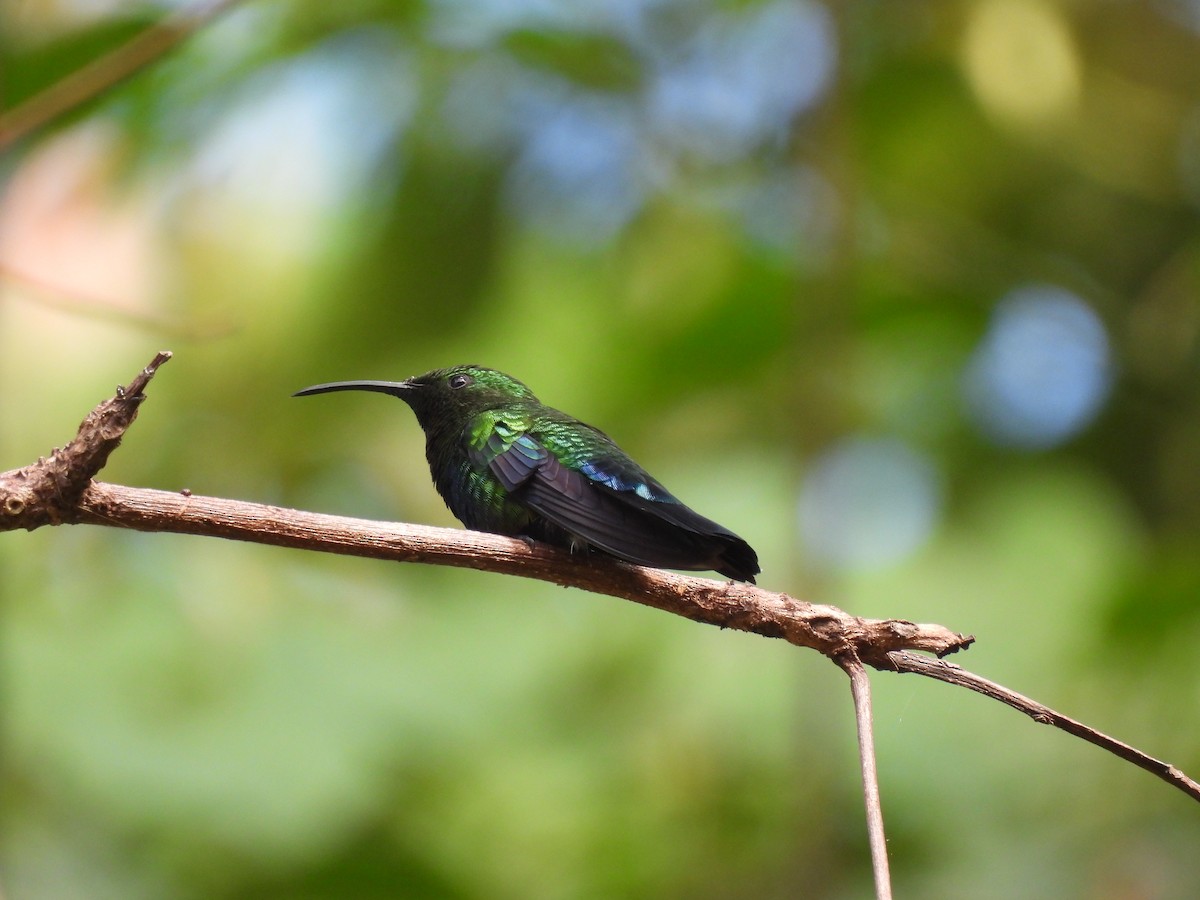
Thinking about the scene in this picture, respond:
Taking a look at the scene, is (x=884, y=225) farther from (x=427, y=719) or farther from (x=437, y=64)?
(x=427, y=719)

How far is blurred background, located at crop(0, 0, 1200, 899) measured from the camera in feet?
17.1

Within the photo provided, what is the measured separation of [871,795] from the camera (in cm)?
170

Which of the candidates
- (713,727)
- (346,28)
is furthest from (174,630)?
(346,28)

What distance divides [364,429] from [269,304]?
81 centimetres

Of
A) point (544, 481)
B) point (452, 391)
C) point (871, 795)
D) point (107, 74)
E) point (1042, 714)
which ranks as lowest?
point (871, 795)

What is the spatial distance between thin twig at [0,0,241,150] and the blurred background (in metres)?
1.50

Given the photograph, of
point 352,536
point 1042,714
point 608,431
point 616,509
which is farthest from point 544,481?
point 608,431

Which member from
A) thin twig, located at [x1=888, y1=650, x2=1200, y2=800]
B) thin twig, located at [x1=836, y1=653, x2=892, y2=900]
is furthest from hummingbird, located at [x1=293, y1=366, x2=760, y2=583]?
thin twig, located at [x1=836, y1=653, x2=892, y2=900]

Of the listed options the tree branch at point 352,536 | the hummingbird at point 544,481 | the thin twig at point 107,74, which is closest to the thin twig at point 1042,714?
the tree branch at point 352,536

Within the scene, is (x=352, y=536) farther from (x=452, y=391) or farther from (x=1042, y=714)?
(x=452, y=391)

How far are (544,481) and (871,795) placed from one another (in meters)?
1.42

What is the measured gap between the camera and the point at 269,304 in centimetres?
625

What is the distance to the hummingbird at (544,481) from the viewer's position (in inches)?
103

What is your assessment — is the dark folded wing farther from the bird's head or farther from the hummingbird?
the bird's head
